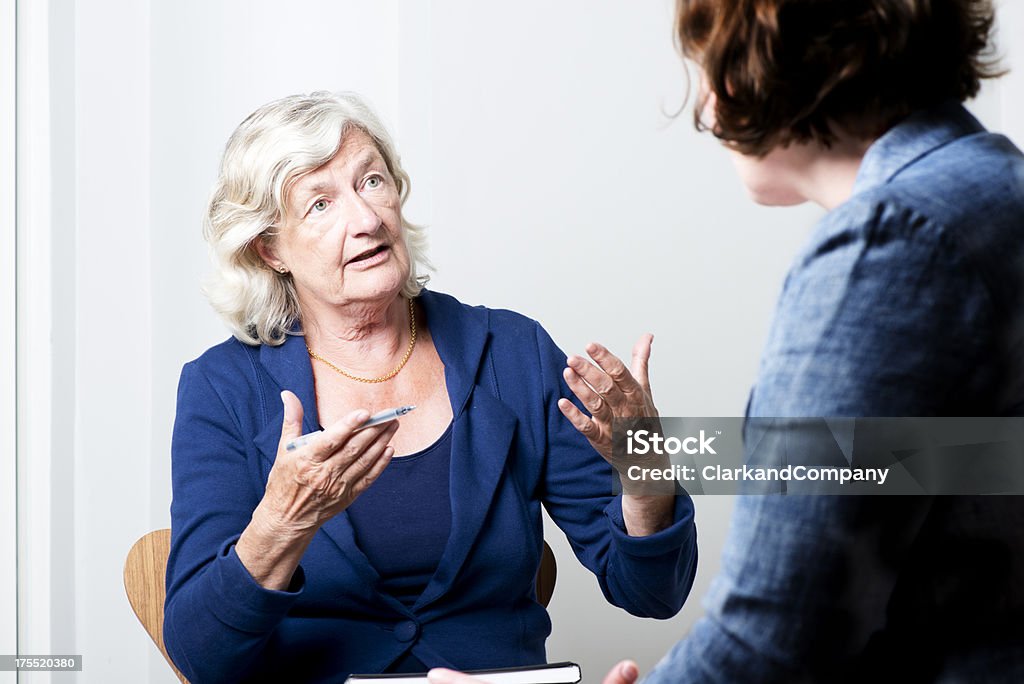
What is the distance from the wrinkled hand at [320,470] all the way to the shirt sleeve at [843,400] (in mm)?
586

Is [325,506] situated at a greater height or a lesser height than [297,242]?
lesser

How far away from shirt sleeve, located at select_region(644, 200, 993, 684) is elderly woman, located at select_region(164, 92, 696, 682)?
2.09 ft

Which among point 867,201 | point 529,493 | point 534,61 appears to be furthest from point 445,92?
point 867,201

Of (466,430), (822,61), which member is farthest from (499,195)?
(822,61)

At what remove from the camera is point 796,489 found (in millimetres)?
667

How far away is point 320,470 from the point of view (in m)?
1.21

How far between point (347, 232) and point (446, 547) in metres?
0.48

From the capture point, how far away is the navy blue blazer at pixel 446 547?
4.48ft

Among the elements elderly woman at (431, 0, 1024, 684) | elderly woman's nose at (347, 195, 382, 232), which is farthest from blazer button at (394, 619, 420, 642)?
elderly woman at (431, 0, 1024, 684)

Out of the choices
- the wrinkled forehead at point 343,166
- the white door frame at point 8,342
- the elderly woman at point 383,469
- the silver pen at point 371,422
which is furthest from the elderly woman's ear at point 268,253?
the white door frame at point 8,342

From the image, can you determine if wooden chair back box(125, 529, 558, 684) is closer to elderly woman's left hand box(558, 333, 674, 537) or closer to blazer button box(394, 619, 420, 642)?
blazer button box(394, 619, 420, 642)

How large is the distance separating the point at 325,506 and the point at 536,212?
130cm

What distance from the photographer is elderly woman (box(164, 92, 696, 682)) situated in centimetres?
138

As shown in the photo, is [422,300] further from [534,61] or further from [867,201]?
[867,201]
